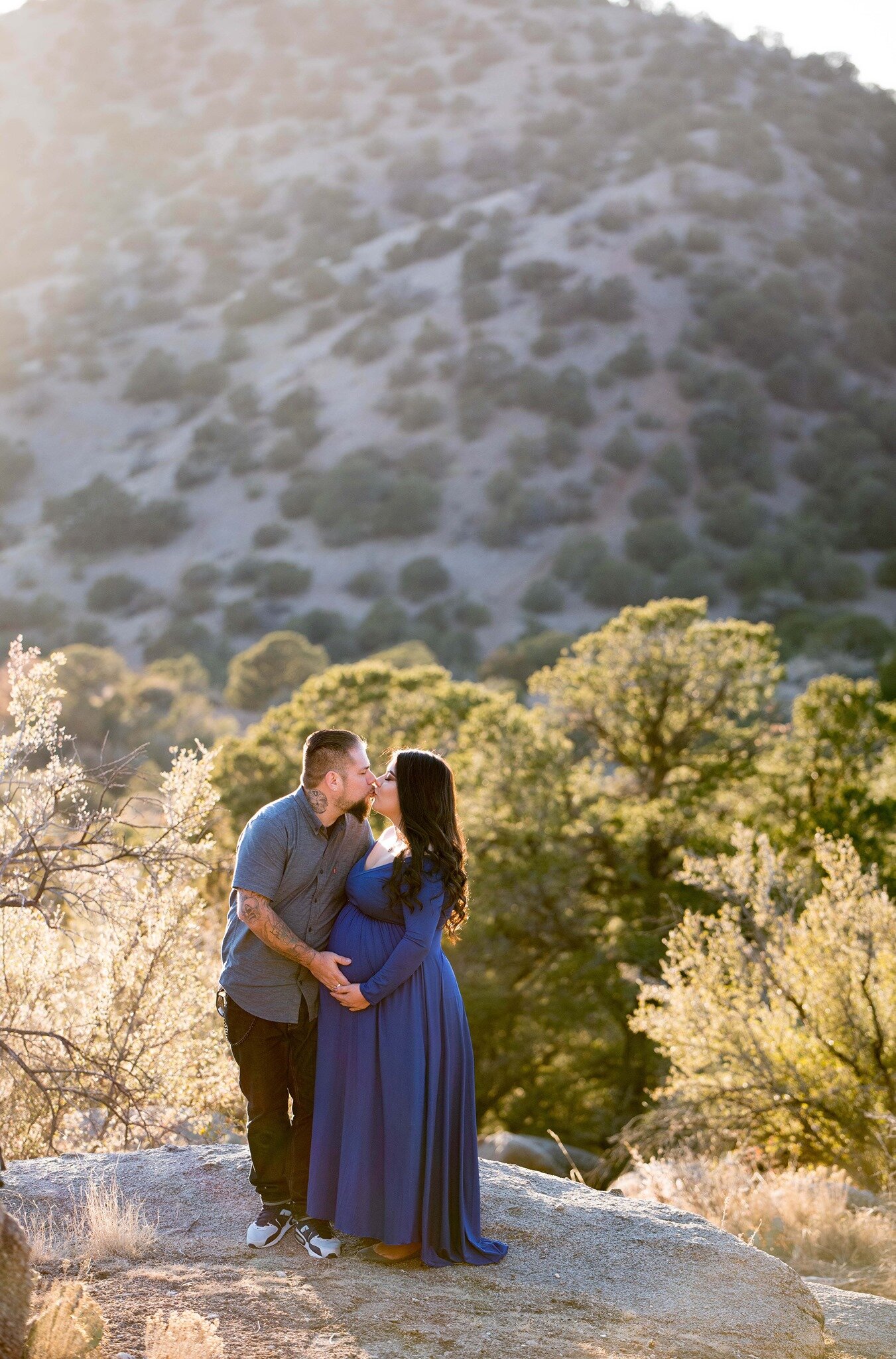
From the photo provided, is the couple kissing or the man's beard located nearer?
the couple kissing

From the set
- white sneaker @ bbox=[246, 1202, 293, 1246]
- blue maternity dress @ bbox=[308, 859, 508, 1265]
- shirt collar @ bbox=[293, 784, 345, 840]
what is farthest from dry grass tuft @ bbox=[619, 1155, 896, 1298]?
shirt collar @ bbox=[293, 784, 345, 840]

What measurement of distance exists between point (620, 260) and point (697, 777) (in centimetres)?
4953

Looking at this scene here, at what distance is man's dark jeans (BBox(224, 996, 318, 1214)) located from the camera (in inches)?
191

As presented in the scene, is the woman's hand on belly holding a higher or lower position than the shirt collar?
lower

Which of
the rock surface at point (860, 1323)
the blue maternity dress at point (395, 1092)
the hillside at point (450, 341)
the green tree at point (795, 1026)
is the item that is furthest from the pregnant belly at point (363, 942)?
the hillside at point (450, 341)

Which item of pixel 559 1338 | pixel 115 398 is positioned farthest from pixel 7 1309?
pixel 115 398

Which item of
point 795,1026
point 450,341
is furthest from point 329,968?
point 450,341

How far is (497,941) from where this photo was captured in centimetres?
1627

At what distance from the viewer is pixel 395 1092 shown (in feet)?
15.6

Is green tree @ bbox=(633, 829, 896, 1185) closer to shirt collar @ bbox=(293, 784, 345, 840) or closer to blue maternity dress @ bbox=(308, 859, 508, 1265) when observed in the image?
blue maternity dress @ bbox=(308, 859, 508, 1265)

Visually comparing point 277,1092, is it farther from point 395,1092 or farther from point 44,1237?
point 44,1237

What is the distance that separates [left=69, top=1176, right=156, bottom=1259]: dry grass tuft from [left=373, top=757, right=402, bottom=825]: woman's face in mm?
1856

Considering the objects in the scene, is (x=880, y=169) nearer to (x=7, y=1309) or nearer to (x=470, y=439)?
(x=470, y=439)

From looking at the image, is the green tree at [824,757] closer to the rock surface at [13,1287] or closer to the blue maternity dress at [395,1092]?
the blue maternity dress at [395,1092]
